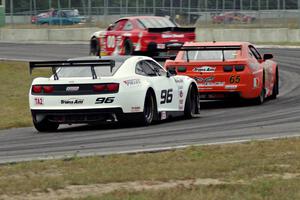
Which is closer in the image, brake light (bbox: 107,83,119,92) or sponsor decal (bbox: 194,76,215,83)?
brake light (bbox: 107,83,119,92)

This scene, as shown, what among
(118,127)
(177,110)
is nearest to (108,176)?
(118,127)

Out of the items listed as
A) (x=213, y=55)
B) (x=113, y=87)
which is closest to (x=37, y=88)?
(x=113, y=87)

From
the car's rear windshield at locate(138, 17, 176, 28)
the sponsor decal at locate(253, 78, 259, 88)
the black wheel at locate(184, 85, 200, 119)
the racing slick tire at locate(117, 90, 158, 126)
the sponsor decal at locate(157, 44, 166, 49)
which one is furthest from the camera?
the car's rear windshield at locate(138, 17, 176, 28)

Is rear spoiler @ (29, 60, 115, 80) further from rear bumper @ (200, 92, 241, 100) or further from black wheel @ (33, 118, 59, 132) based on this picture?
rear bumper @ (200, 92, 241, 100)

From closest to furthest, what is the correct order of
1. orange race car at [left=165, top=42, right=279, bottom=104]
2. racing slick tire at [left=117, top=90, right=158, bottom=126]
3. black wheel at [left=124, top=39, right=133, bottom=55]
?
1. racing slick tire at [left=117, top=90, right=158, bottom=126]
2. orange race car at [left=165, top=42, right=279, bottom=104]
3. black wheel at [left=124, top=39, right=133, bottom=55]

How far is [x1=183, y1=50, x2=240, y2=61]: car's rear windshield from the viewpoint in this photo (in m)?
20.1

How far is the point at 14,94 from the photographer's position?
22.1 metres

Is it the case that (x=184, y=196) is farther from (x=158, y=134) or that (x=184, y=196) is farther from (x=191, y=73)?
(x=191, y=73)

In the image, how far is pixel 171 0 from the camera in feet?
178

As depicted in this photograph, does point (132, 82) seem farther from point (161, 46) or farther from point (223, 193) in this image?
point (161, 46)

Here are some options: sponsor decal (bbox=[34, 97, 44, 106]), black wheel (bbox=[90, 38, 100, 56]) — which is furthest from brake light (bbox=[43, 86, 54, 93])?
black wheel (bbox=[90, 38, 100, 56])

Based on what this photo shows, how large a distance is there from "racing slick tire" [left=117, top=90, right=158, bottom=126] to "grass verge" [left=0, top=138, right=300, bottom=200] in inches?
145

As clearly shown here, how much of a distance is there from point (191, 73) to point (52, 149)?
7.70m

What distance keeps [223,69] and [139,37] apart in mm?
13002
